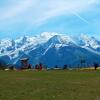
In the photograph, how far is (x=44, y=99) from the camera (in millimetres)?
25062

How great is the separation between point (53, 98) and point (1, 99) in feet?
10.6

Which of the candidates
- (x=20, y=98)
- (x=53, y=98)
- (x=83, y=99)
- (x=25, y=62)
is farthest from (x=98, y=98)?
(x=25, y=62)

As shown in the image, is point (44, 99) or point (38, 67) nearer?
point (44, 99)

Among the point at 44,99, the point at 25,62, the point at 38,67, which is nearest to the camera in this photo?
the point at 44,99


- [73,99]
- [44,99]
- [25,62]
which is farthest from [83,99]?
[25,62]

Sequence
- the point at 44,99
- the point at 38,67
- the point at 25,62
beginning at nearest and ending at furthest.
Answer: the point at 44,99
the point at 38,67
the point at 25,62

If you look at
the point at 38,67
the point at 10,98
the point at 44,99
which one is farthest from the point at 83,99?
the point at 38,67

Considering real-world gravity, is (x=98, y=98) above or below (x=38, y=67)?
below

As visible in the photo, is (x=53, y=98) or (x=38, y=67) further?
(x=38, y=67)

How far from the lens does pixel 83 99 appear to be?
25328 mm

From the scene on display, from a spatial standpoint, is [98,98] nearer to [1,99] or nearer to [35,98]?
[35,98]

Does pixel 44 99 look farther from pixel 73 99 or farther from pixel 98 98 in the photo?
pixel 98 98

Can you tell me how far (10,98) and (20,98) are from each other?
652mm

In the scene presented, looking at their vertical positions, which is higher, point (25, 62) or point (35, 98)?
point (25, 62)
